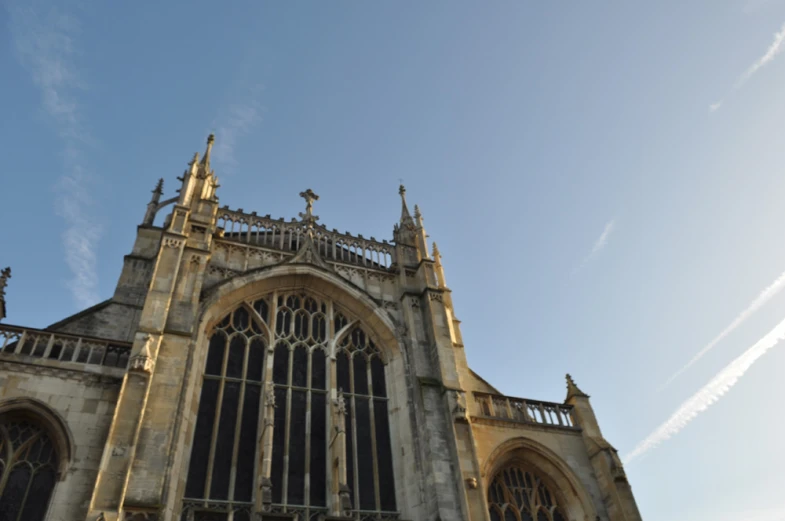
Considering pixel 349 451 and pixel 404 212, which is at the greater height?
pixel 404 212

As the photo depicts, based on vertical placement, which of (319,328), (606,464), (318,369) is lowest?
(606,464)

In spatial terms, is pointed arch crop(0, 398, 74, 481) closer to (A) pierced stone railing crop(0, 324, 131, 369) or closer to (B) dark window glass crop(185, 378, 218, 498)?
(A) pierced stone railing crop(0, 324, 131, 369)

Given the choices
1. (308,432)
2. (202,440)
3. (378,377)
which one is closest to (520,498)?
(378,377)

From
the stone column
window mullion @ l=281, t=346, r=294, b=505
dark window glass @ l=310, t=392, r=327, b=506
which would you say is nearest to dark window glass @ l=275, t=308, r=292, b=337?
window mullion @ l=281, t=346, r=294, b=505

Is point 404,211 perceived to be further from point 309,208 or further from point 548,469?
point 548,469

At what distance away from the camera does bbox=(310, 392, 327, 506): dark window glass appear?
12859 mm

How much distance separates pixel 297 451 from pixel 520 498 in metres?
5.85

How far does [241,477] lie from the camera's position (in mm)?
12508

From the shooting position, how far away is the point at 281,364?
14.8 m

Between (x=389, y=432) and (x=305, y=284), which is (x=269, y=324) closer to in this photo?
(x=305, y=284)

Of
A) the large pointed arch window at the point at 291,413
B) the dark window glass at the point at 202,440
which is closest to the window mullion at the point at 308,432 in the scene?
the large pointed arch window at the point at 291,413

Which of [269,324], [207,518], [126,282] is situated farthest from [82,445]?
[126,282]

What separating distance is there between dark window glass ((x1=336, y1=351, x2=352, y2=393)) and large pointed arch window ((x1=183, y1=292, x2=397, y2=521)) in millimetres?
28

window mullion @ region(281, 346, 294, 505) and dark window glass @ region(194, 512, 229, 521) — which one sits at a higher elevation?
window mullion @ region(281, 346, 294, 505)
